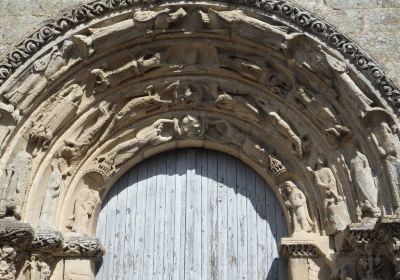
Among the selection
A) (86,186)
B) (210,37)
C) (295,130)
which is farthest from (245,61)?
(86,186)

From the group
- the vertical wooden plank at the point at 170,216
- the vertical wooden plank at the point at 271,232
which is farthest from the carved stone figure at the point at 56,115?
the vertical wooden plank at the point at 271,232

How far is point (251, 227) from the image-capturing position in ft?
17.7

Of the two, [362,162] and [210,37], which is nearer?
[362,162]

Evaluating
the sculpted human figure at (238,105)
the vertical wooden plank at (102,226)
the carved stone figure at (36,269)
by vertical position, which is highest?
the sculpted human figure at (238,105)

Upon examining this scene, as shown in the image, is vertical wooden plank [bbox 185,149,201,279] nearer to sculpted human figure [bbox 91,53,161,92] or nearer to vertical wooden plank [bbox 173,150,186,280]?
vertical wooden plank [bbox 173,150,186,280]

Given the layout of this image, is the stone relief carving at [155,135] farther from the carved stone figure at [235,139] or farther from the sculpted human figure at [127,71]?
the sculpted human figure at [127,71]

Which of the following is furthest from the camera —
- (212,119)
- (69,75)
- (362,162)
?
(212,119)

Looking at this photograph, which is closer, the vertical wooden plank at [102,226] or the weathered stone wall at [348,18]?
the weathered stone wall at [348,18]

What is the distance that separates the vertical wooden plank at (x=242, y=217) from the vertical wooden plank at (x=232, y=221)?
26 millimetres

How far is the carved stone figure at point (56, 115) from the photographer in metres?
5.12

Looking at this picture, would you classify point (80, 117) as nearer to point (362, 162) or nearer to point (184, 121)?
point (184, 121)

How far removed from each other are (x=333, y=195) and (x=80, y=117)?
2120 mm

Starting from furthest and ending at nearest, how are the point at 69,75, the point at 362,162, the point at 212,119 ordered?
the point at 212,119
the point at 69,75
the point at 362,162

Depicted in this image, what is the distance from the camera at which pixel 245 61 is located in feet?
17.8
